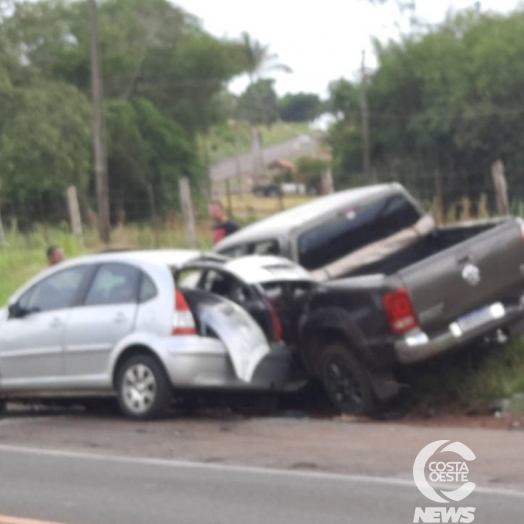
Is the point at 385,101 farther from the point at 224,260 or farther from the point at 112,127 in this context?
the point at 224,260

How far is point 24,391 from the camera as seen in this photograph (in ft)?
46.1

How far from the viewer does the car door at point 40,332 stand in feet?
44.9

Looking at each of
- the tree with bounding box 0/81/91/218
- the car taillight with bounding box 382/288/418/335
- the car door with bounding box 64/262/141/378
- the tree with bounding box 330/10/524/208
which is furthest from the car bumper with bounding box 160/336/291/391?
the tree with bounding box 330/10/524/208

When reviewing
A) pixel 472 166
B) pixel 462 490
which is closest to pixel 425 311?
pixel 462 490

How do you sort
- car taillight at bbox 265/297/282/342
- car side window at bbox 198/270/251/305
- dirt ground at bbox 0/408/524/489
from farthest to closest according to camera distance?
car side window at bbox 198/270/251/305 → car taillight at bbox 265/297/282/342 → dirt ground at bbox 0/408/524/489

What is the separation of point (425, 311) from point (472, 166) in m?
34.2

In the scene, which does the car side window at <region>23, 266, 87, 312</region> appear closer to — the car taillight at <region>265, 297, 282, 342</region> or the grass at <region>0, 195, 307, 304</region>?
the car taillight at <region>265, 297, 282, 342</region>

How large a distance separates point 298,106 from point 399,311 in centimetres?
11976

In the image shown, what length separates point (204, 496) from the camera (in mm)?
9094

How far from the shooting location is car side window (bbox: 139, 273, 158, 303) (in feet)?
42.8

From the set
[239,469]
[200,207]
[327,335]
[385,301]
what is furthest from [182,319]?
[200,207]

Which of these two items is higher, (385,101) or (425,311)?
(385,101)

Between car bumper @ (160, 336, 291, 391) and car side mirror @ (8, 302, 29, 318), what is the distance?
1998 millimetres

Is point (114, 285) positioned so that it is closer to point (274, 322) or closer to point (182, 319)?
point (182, 319)
